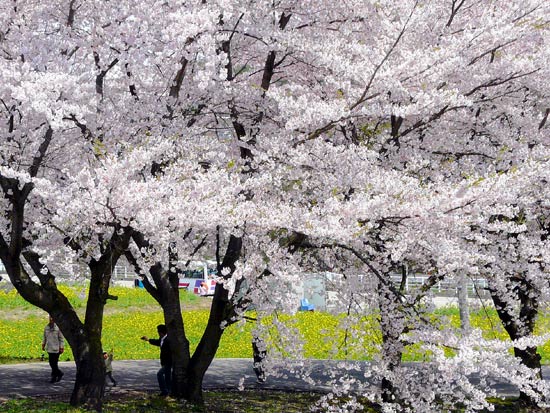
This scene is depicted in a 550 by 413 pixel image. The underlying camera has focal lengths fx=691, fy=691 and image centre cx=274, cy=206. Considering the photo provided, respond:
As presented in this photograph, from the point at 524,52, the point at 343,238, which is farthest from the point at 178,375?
the point at 524,52

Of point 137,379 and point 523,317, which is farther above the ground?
point 523,317

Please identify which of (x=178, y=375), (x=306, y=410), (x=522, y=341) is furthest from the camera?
(x=306, y=410)

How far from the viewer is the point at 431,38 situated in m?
9.27

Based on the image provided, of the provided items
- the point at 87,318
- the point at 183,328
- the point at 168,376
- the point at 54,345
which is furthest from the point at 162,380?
the point at 54,345

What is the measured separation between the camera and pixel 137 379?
47.3ft

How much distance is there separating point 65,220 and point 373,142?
4585mm

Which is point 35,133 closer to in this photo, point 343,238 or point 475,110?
point 343,238

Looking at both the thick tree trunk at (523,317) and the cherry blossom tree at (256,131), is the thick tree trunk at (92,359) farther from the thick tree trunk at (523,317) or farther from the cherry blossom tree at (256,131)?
the thick tree trunk at (523,317)

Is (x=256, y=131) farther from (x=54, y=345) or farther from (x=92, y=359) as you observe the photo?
(x=54, y=345)

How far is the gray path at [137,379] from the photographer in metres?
12.8

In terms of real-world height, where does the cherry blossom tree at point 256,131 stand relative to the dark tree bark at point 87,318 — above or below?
above

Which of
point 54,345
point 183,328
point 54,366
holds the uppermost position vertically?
point 183,328

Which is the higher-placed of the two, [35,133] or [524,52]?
[524,52]

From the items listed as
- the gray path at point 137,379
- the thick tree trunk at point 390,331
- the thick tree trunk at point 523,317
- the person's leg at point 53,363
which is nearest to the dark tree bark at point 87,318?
the gray path at point 137,379
